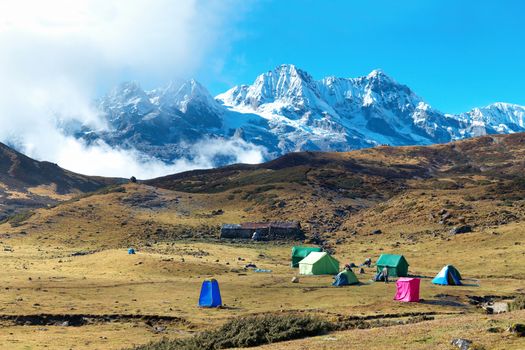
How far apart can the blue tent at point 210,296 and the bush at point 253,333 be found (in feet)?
60.0

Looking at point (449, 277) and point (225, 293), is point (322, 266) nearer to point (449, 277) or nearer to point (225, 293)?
point (449, 277)

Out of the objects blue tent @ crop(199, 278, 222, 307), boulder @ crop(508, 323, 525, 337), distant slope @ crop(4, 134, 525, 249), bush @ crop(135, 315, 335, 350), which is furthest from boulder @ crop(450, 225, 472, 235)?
boulder @ crop(508, 323, 525, 337)

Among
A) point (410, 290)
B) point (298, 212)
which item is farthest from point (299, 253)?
point (298, 212)

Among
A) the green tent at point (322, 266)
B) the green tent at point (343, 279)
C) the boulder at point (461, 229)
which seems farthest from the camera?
the boulder at point (461, 229)

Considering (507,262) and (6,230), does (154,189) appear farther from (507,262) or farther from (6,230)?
(507,262)

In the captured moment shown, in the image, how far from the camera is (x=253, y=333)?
32188mm

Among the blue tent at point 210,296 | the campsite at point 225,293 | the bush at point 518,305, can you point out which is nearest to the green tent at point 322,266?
the campsite at point 225,293

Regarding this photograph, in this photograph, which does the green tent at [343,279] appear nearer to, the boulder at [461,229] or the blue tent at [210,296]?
the blue tent at [210,296]

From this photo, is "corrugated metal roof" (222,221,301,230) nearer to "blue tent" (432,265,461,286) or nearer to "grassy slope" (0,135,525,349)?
"grassy slope" (0,135,525,349)

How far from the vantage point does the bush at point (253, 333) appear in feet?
103

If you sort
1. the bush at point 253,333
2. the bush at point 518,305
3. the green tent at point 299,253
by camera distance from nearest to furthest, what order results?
the bush at point 253,333 < the bush at point 518,305 < the green tent at point 299,253

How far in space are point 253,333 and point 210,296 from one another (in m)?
21.3

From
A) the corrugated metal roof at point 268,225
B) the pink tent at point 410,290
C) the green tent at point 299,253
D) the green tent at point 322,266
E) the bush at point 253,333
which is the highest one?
the corrugated metal roof at point 268,225

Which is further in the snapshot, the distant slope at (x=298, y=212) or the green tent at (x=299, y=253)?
the distant slope at (x=298, y=212)
